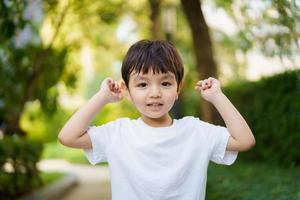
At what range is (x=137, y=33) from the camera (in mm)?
22094

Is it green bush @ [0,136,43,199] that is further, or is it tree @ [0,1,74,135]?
tree @ [0,1,74,135]

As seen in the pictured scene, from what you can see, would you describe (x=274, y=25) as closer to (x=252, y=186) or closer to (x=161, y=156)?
(x=252, y=186)

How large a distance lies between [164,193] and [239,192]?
9.15 feet

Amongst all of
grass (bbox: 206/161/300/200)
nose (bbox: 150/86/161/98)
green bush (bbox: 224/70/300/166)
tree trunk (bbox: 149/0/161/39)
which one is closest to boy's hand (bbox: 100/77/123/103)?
nose (bbox: 150/86/161/98)

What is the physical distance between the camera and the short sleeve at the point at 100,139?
3223mm

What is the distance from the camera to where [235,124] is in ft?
10.5

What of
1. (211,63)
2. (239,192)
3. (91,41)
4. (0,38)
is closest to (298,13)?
(239,192)

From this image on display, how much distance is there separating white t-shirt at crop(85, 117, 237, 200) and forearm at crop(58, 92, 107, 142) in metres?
0.06

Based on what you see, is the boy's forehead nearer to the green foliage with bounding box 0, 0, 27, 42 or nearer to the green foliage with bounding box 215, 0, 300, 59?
the green foliage with bounding box 215, 0, 300, 59

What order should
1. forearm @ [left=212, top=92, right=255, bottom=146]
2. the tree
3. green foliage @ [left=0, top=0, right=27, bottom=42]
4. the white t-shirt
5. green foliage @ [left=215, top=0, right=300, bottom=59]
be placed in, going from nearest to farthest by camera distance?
the white t-shirt
forearm @ [left=212, top=92, right=255, bottom=146]
green foliage @ [left=215, top=0, right=300, bottom=59]
green foliage @ [left=0, top=0, right=27, bottom=42]
the tree

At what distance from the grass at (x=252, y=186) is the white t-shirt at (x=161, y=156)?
1.62m

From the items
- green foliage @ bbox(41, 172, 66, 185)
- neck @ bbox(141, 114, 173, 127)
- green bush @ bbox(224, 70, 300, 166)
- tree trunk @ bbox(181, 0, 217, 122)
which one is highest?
tree trunk @ bbox(181, 0, 217, 122)

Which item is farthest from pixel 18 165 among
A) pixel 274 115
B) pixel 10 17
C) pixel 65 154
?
pixel 65 154

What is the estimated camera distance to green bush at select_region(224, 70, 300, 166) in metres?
8.70
